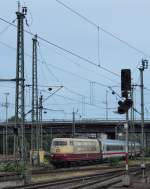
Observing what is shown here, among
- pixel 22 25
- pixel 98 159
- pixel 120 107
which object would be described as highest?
pixel 22 25

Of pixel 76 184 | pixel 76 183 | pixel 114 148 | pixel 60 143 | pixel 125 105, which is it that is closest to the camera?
pixel 125 105

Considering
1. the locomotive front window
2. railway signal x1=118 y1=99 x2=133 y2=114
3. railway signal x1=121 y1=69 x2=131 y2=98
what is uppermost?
railway signal x1=121 y1=69 x2=131 y2=98

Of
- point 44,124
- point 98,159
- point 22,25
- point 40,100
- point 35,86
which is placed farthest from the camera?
point 44,124

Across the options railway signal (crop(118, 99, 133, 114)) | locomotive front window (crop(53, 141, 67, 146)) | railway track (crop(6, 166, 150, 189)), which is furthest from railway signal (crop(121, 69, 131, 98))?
locomotive front window (crop(53, 141, 67, 146))

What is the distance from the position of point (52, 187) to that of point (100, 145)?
137 feet

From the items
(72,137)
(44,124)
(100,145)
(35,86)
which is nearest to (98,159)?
(100,145)

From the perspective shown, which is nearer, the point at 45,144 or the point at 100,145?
the point at 100,145

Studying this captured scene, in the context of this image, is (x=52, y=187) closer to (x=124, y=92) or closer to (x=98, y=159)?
(x=124, y=92)

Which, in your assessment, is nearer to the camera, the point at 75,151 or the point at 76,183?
the point at 76,183

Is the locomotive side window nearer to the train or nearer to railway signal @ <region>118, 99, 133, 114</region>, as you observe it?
the train

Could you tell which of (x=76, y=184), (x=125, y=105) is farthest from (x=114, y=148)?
(x=125, y=105)

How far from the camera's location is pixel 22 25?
1380 inches

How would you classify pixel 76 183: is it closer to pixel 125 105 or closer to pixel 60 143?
pixel 125 105

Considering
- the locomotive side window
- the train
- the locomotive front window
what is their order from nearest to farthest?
the train
the locomotive front window
the locomotive side window
